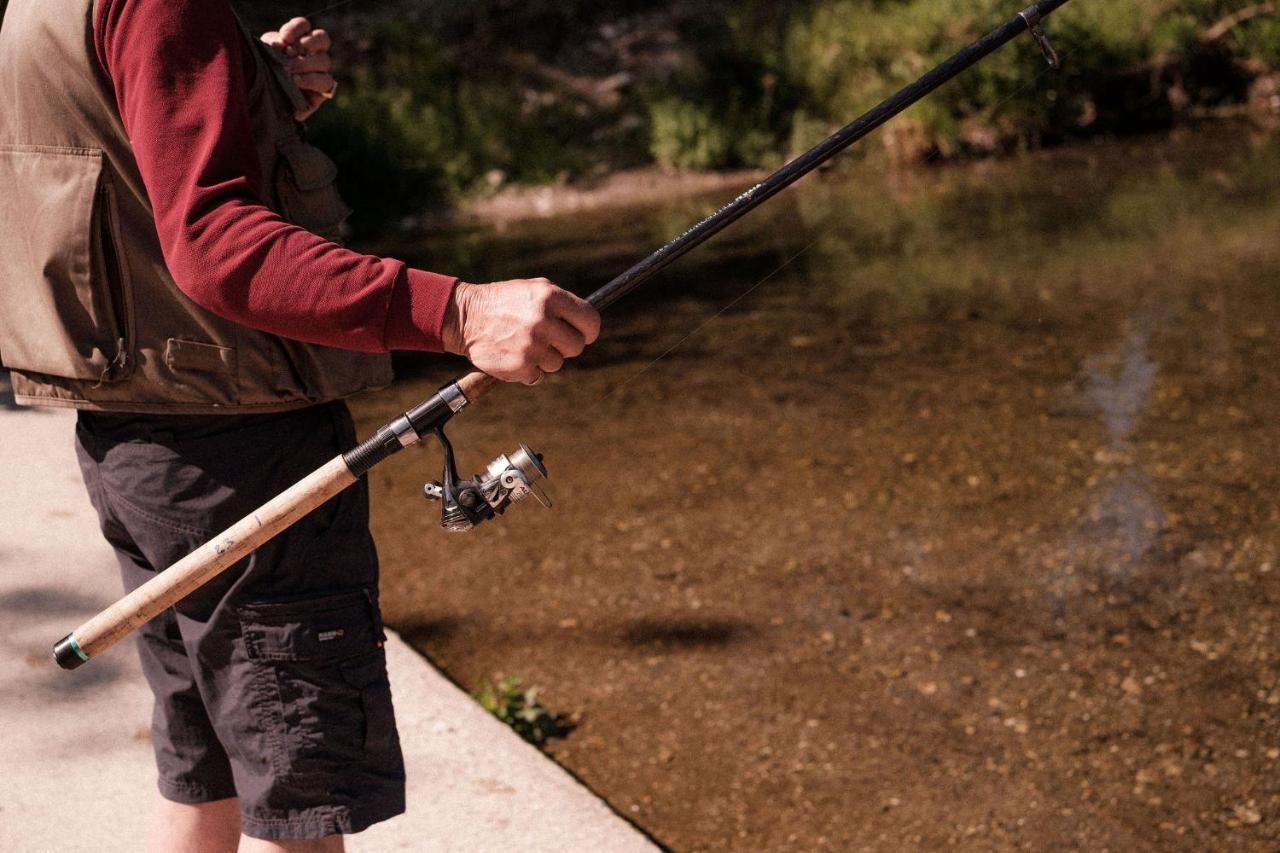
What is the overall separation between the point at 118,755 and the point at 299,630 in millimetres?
1385

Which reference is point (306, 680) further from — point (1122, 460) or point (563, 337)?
point (1122, 460)

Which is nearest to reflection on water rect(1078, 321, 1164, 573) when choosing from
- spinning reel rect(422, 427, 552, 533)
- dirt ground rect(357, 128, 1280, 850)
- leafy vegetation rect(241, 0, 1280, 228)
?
dirt ground rect(357, 128, 1280, 850)

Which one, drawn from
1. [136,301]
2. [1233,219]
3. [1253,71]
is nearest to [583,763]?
[136,301]

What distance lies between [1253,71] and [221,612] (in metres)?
12.6

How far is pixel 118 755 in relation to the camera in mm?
2926

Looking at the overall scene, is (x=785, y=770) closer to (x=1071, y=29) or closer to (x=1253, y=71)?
(x=1071, y=29)

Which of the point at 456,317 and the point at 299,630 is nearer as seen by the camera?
the point at 456,317

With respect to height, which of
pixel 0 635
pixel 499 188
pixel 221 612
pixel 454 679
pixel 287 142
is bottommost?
pixel 499 188

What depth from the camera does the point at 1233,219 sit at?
27.3 feet

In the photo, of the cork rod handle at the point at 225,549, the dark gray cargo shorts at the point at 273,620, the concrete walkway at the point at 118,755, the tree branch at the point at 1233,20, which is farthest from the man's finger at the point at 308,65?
the tree branch at the point at 1233,20

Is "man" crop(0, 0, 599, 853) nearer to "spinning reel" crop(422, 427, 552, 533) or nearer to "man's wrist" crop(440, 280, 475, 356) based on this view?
"man's wrist" crop(440, 280, 475, 356)

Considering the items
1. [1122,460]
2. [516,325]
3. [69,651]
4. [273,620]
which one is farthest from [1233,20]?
[69,651]

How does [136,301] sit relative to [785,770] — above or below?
above

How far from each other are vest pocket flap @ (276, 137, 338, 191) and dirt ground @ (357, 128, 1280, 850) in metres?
0.95
